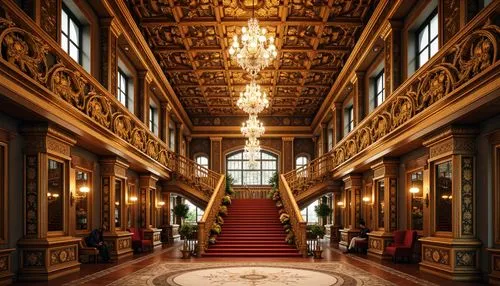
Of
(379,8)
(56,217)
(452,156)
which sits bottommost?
(56,217)

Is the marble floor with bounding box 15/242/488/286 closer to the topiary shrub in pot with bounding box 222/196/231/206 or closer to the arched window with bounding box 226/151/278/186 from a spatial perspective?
the topiary shrub in pot with bounding box 222/196/231/206

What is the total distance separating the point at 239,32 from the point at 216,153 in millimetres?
14232

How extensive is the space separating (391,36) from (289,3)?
9.91ft

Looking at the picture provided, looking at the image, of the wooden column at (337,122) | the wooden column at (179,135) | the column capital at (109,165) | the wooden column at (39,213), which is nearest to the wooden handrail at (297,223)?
the wooden column at (337,122)

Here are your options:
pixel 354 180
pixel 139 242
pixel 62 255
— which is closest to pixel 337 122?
pixel 354 180

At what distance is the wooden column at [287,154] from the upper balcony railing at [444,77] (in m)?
13.5

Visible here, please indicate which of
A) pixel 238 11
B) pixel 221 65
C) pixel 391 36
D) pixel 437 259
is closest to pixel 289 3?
pixel 238 11

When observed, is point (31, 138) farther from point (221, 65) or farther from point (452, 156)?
point (221, 65)

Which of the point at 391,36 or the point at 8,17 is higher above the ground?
the point at 391,36

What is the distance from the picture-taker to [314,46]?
18281 mm

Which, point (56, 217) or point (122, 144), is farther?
point (122, 144)

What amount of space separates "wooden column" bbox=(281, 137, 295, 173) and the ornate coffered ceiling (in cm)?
455

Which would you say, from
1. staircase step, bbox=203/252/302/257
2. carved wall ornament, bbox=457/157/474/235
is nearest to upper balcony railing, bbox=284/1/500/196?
carved wall ornament, bbox=457/157/474/235

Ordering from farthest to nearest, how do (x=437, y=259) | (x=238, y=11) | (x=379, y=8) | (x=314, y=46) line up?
(x=314, y=46) < (x=238, y=11) < (x=379, y=8) < (x=437, y=259)
